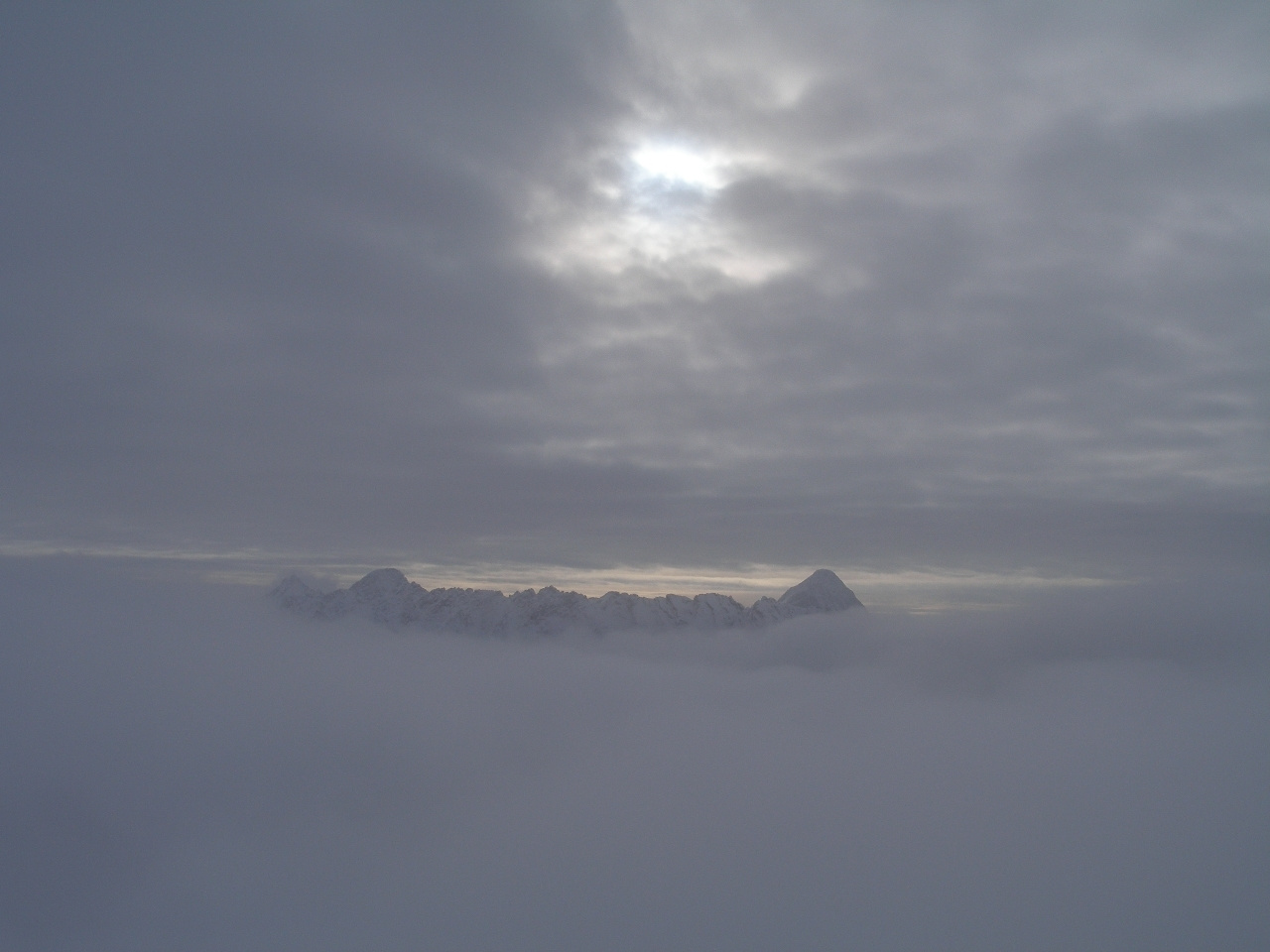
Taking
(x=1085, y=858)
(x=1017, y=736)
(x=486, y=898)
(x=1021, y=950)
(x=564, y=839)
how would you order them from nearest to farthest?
(x=1021, y=950)
(x=1085, y=858)
(x=486, y=898)
(x=564, y=839)
(x=1017, y=736)

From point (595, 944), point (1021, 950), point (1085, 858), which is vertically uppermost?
point (1085, 858)

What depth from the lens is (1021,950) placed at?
12675 centimetres

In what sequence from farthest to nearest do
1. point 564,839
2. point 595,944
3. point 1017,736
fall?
point 1017,736 < point 564,839 < point 595,944

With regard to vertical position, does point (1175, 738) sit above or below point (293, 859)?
above

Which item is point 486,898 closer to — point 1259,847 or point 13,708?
point 13,708

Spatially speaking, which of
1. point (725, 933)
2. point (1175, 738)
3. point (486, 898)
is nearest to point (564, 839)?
point (486, 898)

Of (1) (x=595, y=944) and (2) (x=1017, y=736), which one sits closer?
(1) (x=595, y=944)

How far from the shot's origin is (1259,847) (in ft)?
417

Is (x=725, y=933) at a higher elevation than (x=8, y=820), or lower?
lower

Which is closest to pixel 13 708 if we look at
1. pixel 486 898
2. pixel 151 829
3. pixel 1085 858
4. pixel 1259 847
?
pixel 151 829

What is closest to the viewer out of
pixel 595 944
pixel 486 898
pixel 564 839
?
pixel 595 944

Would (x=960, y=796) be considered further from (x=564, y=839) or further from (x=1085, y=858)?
(x=564, y=839)

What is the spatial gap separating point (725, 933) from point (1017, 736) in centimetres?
9509

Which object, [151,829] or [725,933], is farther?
[151,829]
